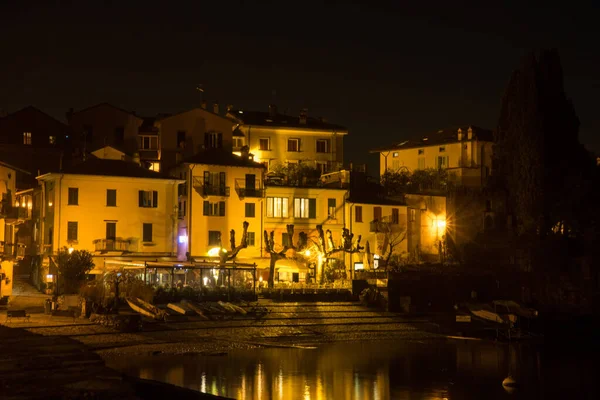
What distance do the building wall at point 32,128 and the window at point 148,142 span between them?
753 centimetres

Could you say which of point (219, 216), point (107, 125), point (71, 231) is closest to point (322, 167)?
point (219, 216)

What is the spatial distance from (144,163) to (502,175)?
30928 mm

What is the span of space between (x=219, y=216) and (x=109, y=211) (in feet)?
27.5

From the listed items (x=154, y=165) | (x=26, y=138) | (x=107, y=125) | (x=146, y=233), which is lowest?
(x=146, y=233)

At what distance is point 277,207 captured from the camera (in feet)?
218

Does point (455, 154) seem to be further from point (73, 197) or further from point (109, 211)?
point (73, 197)

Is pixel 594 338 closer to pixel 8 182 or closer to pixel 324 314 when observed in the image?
pixel 324 314

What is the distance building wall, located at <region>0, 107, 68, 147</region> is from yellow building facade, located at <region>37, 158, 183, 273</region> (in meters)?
13.1

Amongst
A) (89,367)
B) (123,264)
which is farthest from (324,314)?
(89,367)

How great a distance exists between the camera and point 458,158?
8412 centimetres

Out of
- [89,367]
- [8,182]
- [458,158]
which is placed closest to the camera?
[89,367]

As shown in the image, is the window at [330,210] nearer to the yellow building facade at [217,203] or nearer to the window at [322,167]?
the yellow building facade at [217,203]

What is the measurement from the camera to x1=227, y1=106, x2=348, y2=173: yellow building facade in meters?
76.5

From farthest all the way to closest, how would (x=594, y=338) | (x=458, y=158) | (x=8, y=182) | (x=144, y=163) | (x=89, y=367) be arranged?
1. (x=458, y=158)
2. (x=144, y=163)
3. (x=8, y=182)
4. (x=594, y=338)
5. (x=89, y=367)
